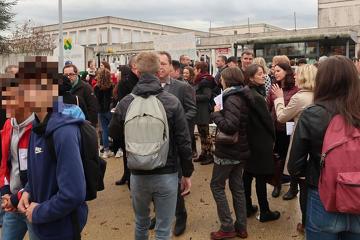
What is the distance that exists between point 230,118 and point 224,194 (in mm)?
853

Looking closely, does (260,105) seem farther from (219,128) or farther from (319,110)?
(319,110)

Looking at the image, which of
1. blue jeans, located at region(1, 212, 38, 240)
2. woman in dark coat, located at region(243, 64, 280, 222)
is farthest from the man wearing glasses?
blue jeans, located at region(1, 212, 38, 240)

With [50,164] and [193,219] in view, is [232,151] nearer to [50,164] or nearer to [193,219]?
[193,219]

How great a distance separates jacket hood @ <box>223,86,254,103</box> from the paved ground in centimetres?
154

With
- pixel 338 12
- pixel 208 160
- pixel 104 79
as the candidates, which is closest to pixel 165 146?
pixel 208 160

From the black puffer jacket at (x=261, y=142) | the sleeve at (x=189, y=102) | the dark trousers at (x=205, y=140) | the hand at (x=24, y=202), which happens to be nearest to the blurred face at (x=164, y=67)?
the sleeve at (x=189, y=102)

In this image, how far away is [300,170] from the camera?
9.86 ft

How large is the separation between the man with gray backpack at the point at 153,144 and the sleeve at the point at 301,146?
106 centimetres

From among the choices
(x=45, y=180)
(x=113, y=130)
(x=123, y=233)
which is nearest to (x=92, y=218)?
(x=123, y=233)

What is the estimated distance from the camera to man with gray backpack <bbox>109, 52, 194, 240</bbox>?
3484 millimetres

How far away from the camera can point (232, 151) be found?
4.64 m

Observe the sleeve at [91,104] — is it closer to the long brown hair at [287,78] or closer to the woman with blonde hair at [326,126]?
the long brown hair at [287,78]

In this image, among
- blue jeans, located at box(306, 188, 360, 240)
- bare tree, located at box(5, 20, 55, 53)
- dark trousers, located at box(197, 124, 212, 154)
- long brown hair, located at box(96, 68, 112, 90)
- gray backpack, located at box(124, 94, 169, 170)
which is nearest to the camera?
blue jeans, located at box(306, 188, 360, 240)

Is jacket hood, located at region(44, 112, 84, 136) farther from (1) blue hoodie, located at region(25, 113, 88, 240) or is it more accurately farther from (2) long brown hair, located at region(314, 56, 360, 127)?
(2) long brown hair, located at region(314, 56, 360, 127)
